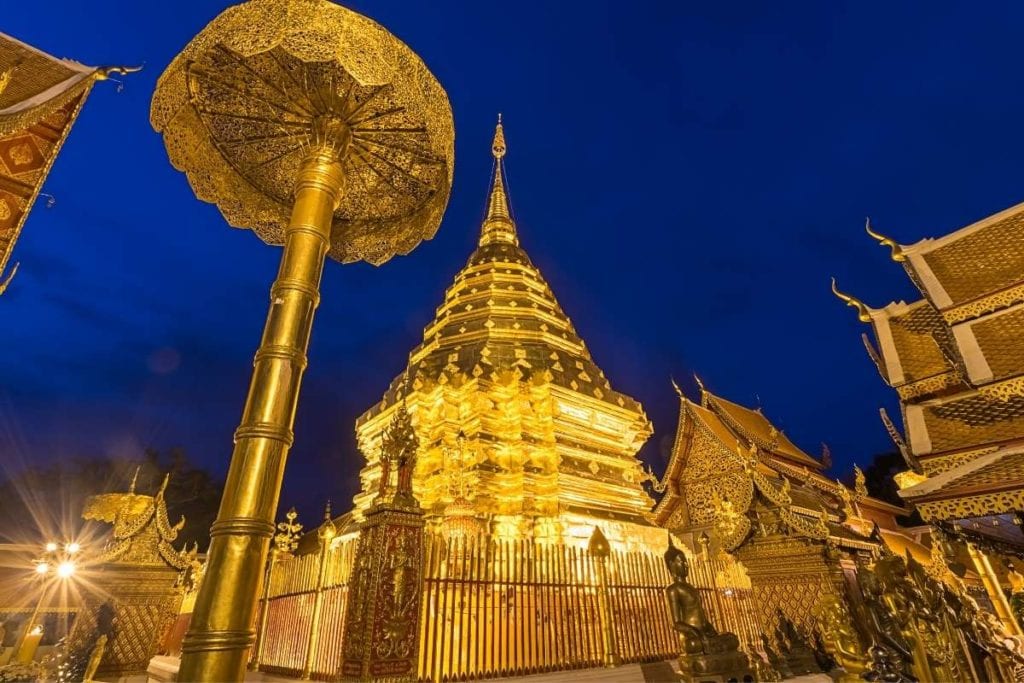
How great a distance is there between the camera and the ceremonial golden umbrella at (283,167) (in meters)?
2.38

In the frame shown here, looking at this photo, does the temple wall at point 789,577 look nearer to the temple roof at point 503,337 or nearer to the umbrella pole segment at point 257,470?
the temple roof at point 503,337

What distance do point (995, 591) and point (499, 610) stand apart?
9921mm

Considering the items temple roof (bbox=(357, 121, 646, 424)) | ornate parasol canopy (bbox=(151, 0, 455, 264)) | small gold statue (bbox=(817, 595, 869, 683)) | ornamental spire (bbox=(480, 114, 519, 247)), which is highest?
ornamental spire (bbox=(480, 114, 519, 247))

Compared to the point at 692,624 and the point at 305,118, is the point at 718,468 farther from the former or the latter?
the point at 305,118

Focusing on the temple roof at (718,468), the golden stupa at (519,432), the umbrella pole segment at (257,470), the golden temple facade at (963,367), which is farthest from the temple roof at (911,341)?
the umbrella pole segment at (257,470)

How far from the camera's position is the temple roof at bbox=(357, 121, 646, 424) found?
12086mm

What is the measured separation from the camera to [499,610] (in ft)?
20.6

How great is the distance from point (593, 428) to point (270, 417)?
10.2m

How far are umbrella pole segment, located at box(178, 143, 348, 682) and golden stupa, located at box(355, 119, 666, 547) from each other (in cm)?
707

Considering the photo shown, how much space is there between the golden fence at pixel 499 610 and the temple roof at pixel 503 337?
513 cm

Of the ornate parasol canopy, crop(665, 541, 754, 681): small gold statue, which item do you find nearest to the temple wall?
crop(665, 541, 754, 681): small gold statue

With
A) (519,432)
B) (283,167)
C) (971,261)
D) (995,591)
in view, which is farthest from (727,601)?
(283,167)

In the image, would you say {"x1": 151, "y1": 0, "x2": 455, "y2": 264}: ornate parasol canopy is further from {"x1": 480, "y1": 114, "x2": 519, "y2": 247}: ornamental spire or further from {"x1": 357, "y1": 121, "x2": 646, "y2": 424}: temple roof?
{"x1": 480, "y1": 114, "x2": 519, "y2": 247}: ornamental spire

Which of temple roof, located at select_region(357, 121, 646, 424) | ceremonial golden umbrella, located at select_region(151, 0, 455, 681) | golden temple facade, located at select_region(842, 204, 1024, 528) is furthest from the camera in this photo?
temple roof, located at select_region(357, 121, 646, 424)
